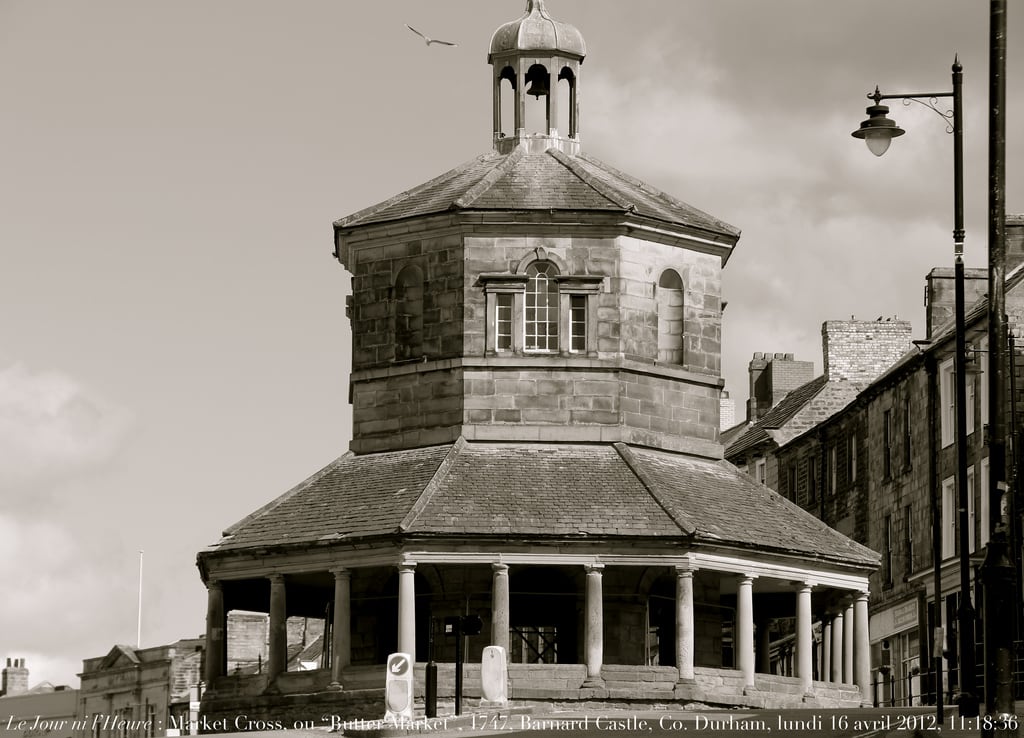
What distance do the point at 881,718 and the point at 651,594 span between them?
11217mm

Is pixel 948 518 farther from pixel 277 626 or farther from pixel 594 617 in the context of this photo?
pixel 277 626

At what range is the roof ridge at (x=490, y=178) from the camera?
50531 millimetres

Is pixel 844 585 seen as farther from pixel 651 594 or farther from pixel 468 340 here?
pixel 468 340

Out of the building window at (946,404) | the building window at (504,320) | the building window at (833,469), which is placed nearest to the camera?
the building window at (504,320)

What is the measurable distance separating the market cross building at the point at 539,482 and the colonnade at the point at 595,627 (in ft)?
0.19

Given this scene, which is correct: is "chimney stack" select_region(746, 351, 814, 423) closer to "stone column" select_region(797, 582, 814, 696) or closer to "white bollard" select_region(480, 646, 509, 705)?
"stone column" select_region(797, 582, 814, 696)

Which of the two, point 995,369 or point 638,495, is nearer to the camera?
point 995,369

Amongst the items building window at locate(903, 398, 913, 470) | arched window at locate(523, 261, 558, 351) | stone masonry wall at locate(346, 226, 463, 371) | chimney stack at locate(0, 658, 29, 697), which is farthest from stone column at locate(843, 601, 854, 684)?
chimney stack at locate(0, 658, 29, 697)

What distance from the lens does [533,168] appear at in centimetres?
5247

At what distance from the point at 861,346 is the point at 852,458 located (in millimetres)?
7804

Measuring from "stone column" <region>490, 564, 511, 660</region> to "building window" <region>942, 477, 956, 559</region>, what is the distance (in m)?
19.0

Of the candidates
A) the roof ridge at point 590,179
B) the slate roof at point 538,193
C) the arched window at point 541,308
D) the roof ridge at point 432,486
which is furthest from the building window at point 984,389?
the roof ridge at point 432,486

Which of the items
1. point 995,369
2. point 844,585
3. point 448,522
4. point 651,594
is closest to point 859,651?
point 844,585

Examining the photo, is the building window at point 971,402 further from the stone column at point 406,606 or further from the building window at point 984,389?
the stone column at point 406,606
